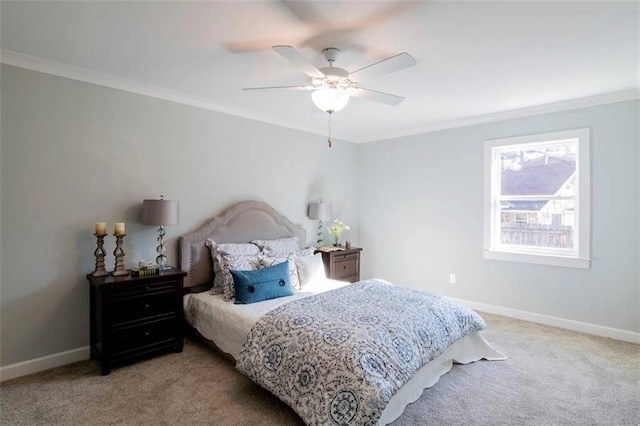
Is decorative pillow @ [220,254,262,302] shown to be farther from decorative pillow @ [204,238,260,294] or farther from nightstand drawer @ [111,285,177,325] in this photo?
nightstand drawer @ [111,285,177,325]

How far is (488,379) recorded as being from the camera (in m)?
2.70

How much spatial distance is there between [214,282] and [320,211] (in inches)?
72.0

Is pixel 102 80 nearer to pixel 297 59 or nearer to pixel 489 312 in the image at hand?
pixel 297 59

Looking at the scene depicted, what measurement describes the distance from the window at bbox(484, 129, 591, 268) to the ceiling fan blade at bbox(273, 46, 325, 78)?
301cm

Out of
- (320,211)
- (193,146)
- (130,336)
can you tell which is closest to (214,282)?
(130,336)

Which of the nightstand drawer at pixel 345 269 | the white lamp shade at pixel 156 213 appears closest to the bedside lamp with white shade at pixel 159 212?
the white lamp shade at pixel 156 213

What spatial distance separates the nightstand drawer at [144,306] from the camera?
9.12ft

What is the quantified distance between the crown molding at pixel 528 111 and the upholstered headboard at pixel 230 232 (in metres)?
2.32

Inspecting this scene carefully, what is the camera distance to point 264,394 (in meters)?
2.47

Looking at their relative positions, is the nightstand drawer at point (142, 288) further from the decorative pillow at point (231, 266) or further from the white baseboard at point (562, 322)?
the white baseboard at point (562, 322)

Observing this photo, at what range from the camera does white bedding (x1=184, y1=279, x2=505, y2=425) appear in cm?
254

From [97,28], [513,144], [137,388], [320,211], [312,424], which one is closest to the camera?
[312,424]

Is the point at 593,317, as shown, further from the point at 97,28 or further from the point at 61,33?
the point at 61,33

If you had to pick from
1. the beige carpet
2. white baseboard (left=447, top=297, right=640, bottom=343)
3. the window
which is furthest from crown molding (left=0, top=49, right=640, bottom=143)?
the beige carpet
